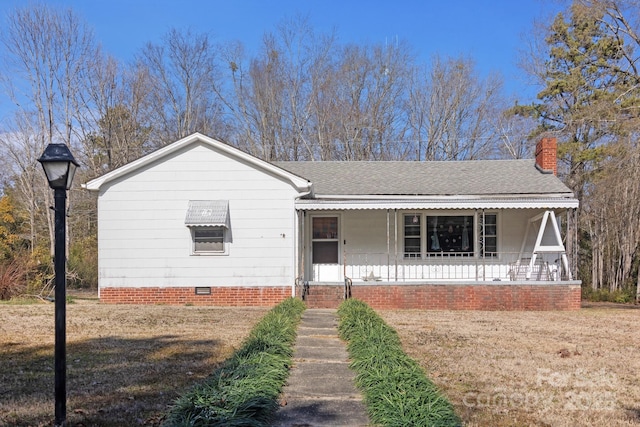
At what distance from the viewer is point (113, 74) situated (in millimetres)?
29031

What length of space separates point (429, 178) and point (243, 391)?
1350 centimetres

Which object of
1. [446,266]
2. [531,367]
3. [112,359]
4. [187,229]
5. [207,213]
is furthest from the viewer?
[446,266]

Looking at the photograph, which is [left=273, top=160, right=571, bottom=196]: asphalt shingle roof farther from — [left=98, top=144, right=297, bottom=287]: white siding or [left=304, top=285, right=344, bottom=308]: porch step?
[left=304, top=285, right=344, bottom=308]: porch step

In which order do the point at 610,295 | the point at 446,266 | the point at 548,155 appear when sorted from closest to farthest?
the point at 446,266 → the point at 548,155 → the point at 610,295

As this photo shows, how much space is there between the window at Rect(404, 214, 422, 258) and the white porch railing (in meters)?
0.29

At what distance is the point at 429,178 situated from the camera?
17609 mm

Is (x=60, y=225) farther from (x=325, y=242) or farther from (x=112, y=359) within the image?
(x=325, y=242)

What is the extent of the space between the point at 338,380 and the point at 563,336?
5.44 meters

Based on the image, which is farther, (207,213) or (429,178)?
(429,178)

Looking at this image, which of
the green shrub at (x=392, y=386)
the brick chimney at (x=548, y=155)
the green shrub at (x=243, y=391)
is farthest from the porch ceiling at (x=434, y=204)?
the green shrub at (x=243, y=391)

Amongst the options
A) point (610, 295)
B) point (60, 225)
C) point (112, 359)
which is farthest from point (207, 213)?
point (610, 295)

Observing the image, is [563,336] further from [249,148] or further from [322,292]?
[249,148]

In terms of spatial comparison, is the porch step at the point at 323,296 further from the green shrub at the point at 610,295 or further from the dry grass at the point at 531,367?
the green shrub at the point at 610,295

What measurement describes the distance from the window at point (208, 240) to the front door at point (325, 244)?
269 cm
